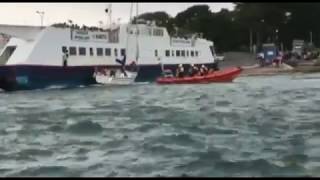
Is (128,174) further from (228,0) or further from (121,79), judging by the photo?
(121,79)

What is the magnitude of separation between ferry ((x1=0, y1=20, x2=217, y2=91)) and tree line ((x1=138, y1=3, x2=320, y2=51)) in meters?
Answer: 50.0

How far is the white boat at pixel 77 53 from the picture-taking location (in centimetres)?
4678

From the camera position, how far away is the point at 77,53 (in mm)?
51344

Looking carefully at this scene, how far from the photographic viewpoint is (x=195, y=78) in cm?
4925

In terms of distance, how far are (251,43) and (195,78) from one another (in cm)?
6571

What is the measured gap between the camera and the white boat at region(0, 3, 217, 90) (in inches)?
1842

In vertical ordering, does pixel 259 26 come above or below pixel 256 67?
above

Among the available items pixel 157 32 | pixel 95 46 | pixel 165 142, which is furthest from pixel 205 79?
pixel 165 142

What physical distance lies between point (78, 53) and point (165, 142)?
124 ft

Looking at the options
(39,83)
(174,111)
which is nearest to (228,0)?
(174,111)

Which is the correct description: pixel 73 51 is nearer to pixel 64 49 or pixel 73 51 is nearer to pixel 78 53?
pixel 78 53

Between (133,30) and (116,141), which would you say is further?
(133,30)

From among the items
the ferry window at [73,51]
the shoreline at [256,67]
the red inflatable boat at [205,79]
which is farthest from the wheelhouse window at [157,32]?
the shoreline at [256,67]

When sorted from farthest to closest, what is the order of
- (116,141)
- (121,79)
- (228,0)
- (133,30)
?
(133,30) < (121,79) < (116,141) < (228,0)
